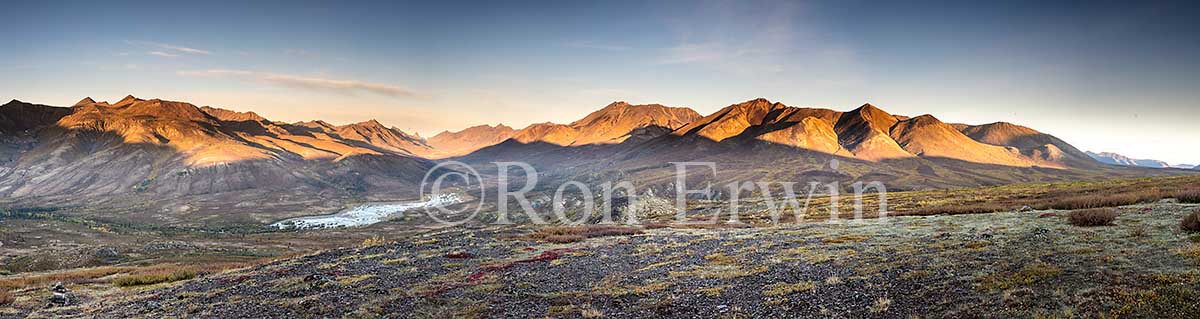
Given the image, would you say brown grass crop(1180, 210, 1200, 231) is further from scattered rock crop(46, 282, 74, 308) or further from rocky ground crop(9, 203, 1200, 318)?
scattered rock crop(46, 282, 74, 308)

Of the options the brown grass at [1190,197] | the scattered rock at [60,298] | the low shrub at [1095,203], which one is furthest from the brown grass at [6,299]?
the brown grass at [1190,197]

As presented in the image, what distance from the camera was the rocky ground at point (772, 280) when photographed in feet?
46.8

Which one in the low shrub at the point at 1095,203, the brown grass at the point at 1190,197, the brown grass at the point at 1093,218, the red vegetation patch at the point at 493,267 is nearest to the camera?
the red vegetation patch at the point at 493,267

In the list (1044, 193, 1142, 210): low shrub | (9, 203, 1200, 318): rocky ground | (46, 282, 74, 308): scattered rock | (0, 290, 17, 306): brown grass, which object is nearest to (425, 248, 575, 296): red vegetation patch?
(9, 203, 1200, 318): rocky ground

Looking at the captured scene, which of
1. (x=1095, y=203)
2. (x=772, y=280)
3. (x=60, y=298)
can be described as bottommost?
(x=60, y=298)

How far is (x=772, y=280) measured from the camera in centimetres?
2055

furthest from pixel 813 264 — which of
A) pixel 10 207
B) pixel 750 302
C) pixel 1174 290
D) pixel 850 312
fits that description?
pixel 10 207

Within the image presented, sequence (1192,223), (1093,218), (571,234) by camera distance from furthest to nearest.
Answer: (571,234) → (1093,218) → (1192,223)

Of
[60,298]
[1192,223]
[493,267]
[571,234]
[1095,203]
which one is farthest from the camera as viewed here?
[571,234]

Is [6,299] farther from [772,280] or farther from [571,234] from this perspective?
[571,234]

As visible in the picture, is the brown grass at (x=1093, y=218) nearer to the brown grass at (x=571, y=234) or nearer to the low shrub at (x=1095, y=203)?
the low shrub at (x=1095, y=203)

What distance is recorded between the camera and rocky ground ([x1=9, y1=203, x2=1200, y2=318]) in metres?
14.2

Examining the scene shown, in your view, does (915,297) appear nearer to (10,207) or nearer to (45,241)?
(45,241)

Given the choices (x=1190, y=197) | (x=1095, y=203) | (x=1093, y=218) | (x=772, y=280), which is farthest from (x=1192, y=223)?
(x=1095, y=203)
